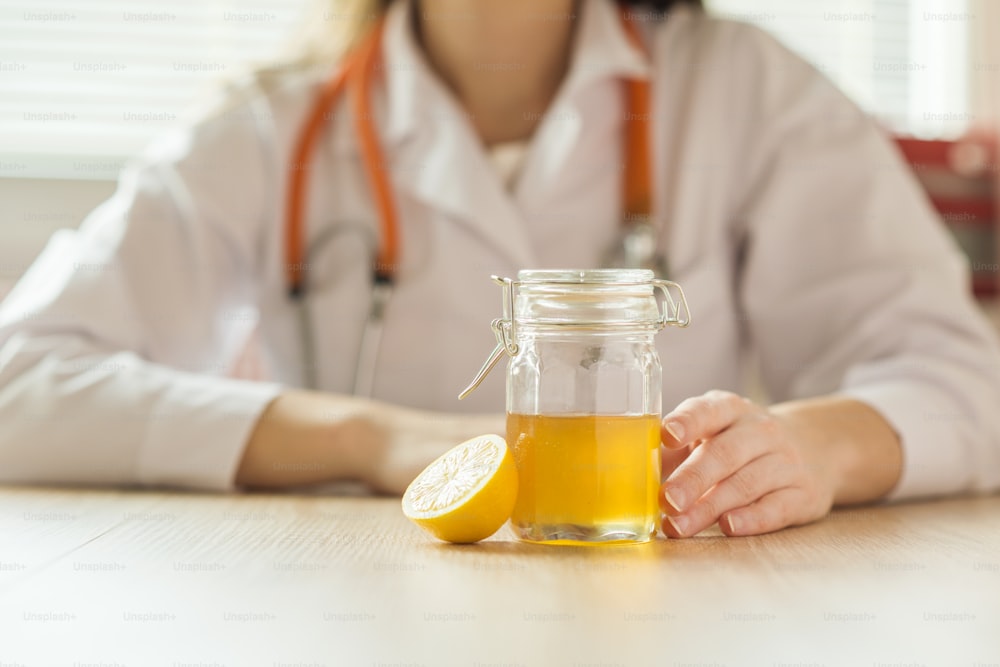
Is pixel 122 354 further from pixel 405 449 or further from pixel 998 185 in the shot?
pixel 998 185

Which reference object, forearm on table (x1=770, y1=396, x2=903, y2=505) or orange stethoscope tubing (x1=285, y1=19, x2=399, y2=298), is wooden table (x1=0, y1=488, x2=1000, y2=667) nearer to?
forearm on table (x1=770, y1=396, x2=903, y2=505)

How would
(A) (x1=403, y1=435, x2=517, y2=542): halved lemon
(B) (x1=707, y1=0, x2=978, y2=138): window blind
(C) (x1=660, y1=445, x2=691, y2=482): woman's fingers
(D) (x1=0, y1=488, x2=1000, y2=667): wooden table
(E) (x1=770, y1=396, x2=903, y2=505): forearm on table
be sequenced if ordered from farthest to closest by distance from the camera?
(B) (x1=707, y1=0, x2=978, y2=138): window blind → (E) (x1=770, y1=396, x2=903, y2=505): forearm on table → (C) (x1=660, y1=445, x2=691, y2=482): woman's fingers → (A) (x1=403, y1=435, x2=517, y2=542): halved lemon → (D) (x1=0, y1=488, x2=1000, y2=667): wooden table

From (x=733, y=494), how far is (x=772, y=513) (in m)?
0.04

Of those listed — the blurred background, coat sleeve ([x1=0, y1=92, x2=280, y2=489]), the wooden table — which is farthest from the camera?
the blurred background

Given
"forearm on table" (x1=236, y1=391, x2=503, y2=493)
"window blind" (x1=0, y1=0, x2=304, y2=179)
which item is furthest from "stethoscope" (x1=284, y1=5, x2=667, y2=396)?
"window blind" (x1=0, y1=0, x2=304, y2=179)

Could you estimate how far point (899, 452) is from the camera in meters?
1.03

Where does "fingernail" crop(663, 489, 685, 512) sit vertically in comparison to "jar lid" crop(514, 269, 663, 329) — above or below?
below

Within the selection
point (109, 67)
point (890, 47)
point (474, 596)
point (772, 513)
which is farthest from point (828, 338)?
point (109, 67)

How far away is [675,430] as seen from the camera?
2.54ft

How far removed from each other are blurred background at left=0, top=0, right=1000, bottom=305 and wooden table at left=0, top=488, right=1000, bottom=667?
136cm

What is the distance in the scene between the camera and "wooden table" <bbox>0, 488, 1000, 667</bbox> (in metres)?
0.51

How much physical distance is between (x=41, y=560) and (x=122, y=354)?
519mm

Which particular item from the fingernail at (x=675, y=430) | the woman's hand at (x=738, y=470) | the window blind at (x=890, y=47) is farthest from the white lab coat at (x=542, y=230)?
the window blind at (x=890, y=47)

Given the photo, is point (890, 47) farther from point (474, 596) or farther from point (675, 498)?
point (474, 596)
